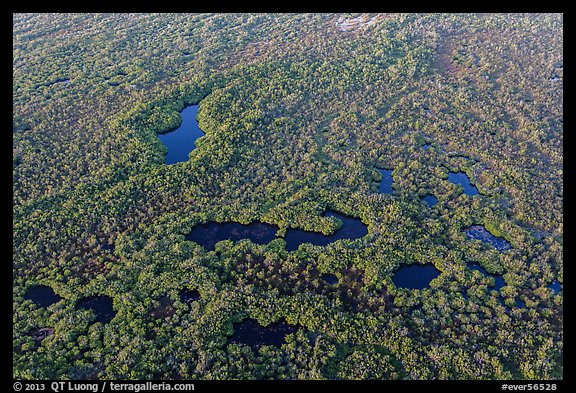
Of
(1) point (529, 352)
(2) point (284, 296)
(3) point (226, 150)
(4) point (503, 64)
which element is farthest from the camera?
(4) point (503, 64)

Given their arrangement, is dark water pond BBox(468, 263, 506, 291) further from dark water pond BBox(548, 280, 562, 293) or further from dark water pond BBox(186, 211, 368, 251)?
dark water pond BBox(186, 211, 368, 251)

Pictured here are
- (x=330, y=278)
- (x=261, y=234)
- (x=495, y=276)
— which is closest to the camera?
(x=330, y=278)

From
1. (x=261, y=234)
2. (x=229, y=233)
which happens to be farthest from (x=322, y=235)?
(x=229, y=233)

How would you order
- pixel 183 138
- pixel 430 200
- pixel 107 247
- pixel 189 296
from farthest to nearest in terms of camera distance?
pixel 183 138
pixel 430 200
pixel 107 247
pixel 189 296

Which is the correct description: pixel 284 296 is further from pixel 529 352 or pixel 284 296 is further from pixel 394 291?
pixel 529 352

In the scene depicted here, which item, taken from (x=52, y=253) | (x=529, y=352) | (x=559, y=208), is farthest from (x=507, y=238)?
(x=52, y=253)

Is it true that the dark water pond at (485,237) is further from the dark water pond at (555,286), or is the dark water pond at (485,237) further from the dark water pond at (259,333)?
the dark water pond at (259,333)

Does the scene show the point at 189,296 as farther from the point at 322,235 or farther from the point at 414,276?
the point at 414,276
